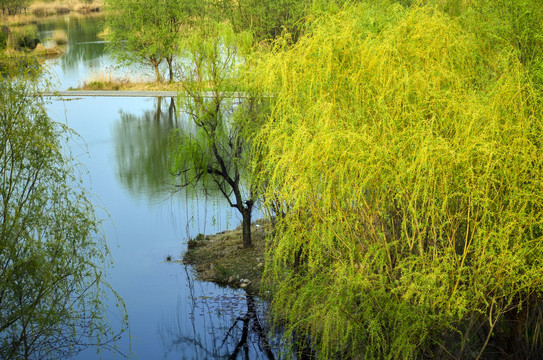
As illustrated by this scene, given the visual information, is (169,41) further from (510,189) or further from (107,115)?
(510,189)

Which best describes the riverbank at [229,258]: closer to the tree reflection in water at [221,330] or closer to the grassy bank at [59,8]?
the tree reflection in water at [221,330]

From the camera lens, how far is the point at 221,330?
14219 millimetres

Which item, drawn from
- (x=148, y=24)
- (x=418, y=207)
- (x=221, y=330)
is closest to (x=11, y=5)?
(x=148, y=24)

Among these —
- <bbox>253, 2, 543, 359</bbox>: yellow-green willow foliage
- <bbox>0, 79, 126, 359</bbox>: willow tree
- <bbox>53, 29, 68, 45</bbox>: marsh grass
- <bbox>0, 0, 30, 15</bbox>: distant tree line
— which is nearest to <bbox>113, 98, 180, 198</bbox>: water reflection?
<bbox>0, 79, 126, 359</bbox>: willow tree

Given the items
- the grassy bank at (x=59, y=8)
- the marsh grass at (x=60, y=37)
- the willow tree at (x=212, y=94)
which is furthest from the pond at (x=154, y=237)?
the grassy bank at (x=59, y=8)

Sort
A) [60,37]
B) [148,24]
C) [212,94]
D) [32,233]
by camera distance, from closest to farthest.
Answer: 1. [32,233]
2. [212,94]
3. [148,24]
4. [60,37]

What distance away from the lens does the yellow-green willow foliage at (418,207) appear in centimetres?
818

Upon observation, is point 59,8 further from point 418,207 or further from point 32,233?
point 418,207

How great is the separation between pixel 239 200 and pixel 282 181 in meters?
7.75

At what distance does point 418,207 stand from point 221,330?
6.53m

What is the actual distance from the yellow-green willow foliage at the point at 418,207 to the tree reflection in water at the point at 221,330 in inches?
141

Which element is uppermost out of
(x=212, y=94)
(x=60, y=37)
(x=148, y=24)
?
(x=148, y=24)

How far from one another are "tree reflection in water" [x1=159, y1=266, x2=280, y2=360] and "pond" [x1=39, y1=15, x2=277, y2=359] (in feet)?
0.07

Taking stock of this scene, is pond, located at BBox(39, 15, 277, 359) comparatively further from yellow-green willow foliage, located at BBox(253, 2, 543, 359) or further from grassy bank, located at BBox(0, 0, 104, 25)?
grassy bank, located at BBox(0, 0, 104, 25)
